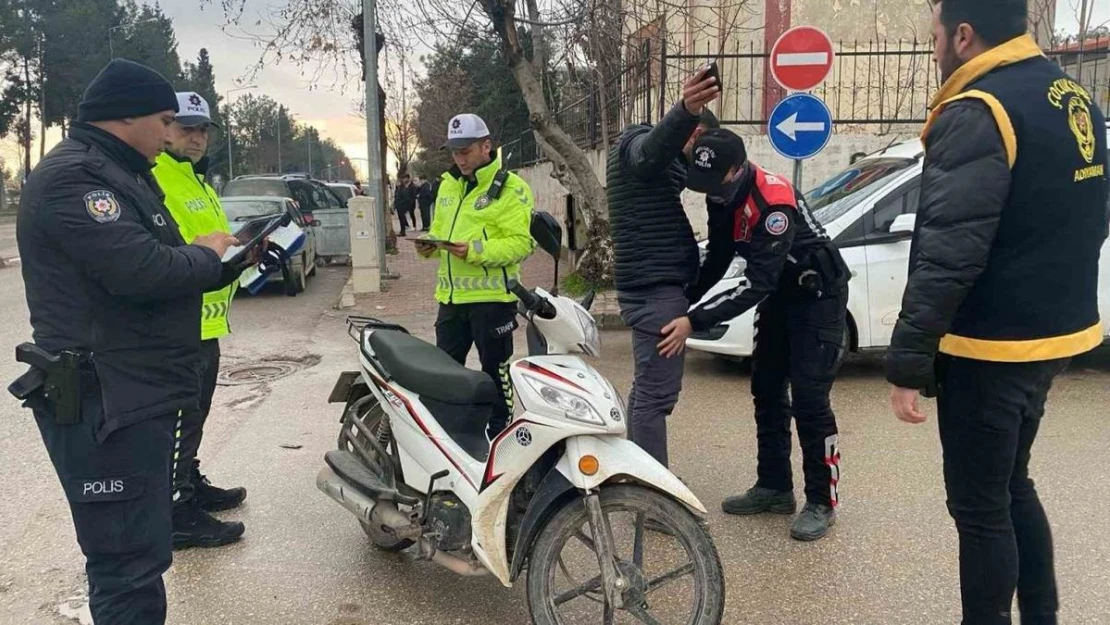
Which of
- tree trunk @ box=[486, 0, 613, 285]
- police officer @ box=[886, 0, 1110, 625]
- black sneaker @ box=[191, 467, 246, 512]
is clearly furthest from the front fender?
tree trunk @ box=[486, 0, 613, 285]

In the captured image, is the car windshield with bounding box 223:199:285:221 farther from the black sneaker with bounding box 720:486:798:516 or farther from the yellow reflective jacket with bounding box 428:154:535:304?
the black sneaker with bounding box 720:486:798:516

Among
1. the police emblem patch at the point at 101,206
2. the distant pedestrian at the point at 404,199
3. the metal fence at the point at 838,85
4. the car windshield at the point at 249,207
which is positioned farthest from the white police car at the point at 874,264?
the distant pedestrian at the point at 404,199

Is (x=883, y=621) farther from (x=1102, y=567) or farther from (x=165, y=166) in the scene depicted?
(x=165, y=166)

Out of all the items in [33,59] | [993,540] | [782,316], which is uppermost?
[33,59]

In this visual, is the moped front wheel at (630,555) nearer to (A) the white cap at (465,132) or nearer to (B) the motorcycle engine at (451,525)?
(B) the motorcycle engine at (451,525)

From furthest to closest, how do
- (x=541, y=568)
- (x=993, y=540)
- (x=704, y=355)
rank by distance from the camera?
(x=704, y=355) < (x=541, y=568) < (x=993, y=540)

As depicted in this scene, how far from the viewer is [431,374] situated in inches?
130

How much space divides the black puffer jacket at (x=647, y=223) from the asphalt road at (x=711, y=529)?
129cm

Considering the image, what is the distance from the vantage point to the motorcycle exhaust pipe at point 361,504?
11.1 ft

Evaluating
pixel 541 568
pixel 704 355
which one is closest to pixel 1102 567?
pixel 541 568

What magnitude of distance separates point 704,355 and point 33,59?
187 ft

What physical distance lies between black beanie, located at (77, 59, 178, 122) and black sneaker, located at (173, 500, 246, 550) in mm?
2081

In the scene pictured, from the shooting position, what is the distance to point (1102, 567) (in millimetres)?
3570

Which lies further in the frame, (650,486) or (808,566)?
(808,566)
